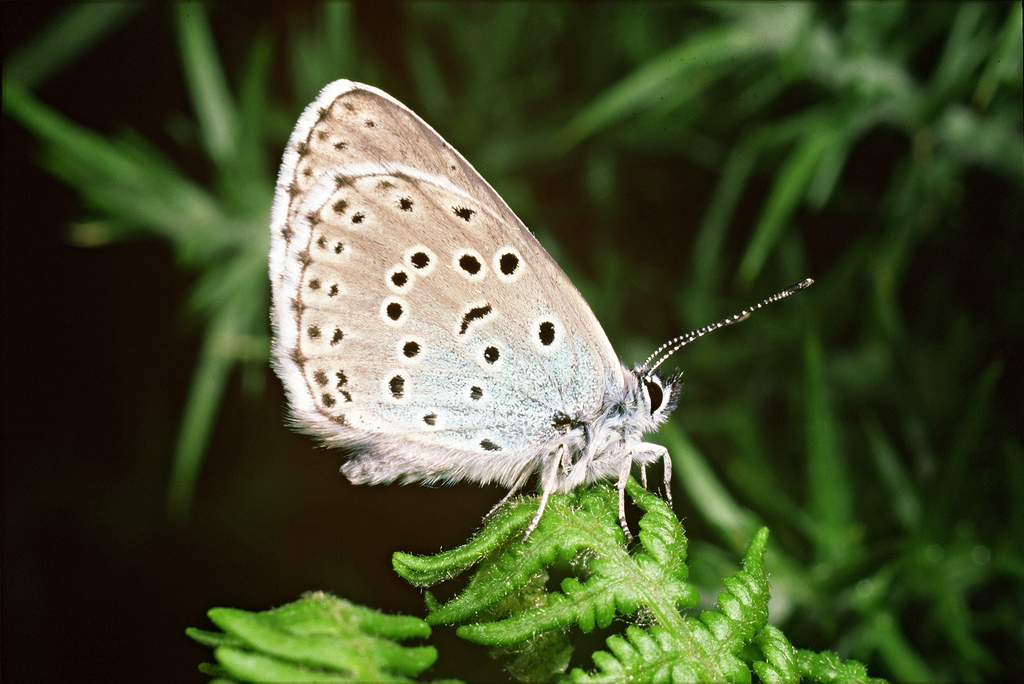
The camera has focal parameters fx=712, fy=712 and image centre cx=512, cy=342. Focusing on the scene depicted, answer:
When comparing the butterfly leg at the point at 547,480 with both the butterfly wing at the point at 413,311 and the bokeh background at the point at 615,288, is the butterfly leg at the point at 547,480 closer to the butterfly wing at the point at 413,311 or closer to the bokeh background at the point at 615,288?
the butterfly wing at the point at 413,311

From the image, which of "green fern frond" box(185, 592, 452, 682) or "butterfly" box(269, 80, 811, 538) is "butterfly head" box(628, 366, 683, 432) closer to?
"butterfly" box(269, 80, 811, 538)

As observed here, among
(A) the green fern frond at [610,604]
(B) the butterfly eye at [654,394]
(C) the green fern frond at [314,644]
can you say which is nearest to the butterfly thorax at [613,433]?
(B) the butterfly eye at [654,394]

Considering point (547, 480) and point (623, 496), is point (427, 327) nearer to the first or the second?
point (547, 480)

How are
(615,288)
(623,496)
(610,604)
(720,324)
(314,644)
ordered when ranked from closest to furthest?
(314,644) → (610,604) → (623,496) → (720,324) → (615,288)

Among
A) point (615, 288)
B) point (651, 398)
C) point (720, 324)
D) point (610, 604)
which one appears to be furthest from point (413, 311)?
point (615, 288)

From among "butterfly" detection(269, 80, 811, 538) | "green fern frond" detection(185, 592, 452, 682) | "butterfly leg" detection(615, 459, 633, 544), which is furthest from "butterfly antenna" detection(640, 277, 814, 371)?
"green fern frond" detection(185, 592, 452, 682)

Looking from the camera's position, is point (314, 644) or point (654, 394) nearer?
point (314, 644)

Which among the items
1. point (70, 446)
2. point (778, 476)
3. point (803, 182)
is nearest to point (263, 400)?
point (70, 446)

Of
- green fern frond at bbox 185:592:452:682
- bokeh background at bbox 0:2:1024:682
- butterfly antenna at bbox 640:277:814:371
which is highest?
bokeh background at bbox 0:2:1024:682
